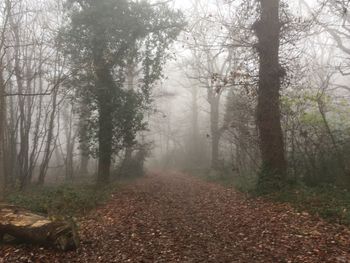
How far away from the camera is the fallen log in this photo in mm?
6934

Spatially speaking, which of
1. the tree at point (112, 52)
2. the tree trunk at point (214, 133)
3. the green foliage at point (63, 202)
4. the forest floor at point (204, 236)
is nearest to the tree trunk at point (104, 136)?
the tree at point (112, 52)

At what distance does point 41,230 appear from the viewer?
7.02 meters

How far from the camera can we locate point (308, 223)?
304 inches

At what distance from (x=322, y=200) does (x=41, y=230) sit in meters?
6.63

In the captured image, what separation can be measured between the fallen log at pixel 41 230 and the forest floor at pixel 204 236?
0.18 m

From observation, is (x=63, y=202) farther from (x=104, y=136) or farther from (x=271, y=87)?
(x=271, y=87)

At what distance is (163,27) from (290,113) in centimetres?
722

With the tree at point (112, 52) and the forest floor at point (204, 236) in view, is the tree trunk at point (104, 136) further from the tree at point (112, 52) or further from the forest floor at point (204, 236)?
the forest floor at point (204, 236)

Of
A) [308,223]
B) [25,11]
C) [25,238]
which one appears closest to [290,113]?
[308,223]

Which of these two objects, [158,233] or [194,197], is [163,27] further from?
[158,233]

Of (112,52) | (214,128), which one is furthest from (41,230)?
(214,128)

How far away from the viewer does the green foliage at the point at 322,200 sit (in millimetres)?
7742

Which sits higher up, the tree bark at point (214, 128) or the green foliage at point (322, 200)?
the tree bark at point (214, 128)

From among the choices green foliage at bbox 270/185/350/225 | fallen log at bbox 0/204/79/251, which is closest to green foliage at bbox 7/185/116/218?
fallen log at bbox 0/204/79/251
